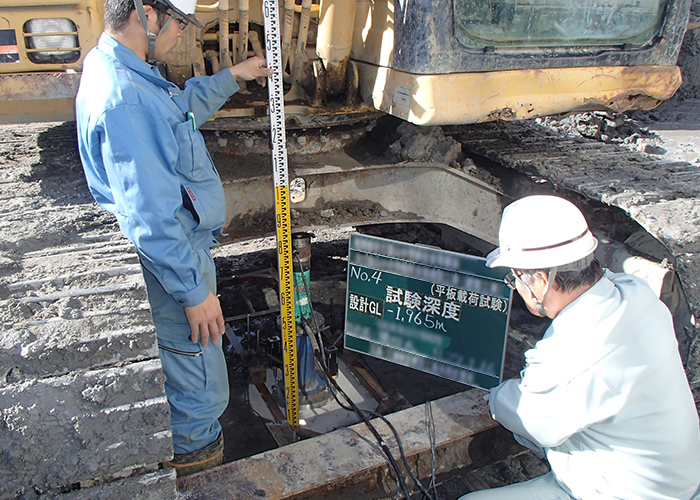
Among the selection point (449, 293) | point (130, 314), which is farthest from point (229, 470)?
point (449, 293)

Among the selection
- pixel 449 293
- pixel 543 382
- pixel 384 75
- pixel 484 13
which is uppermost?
pixel 484 13

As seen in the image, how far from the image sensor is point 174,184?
2.20 metres

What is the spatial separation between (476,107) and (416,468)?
5.76ft

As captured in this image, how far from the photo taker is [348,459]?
104 inches

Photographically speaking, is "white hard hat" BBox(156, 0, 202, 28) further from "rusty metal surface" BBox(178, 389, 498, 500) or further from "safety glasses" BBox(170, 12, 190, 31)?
"rusty metal surface" BBox(178, 389, 498, 500)

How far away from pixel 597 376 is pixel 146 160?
1.67 m

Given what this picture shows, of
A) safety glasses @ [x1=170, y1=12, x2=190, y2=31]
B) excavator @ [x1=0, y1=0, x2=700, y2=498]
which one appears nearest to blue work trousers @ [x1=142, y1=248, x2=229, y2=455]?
excavator @ [x1=0, y1=0, x2=700, y2=498]

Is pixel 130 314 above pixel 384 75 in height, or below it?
below

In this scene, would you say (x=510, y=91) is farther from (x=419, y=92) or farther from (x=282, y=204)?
(x=282, y=204)

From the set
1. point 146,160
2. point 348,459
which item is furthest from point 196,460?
point 146,160

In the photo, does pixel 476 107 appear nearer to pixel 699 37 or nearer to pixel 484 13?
pixel 484 13

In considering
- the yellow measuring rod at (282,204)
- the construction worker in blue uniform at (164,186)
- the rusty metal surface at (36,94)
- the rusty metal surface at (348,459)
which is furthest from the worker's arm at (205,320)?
the rusty metal surface at (36,94)

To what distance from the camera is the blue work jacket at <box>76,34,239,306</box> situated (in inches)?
82.2

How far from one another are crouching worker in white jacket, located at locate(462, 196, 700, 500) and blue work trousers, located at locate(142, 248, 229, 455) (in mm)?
1304
